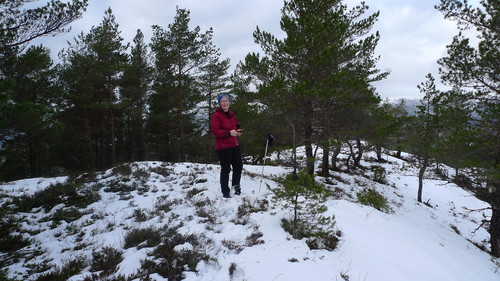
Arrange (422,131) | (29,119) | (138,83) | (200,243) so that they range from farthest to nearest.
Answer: (138,83) < (422,131) < (29,119) < (200,243)

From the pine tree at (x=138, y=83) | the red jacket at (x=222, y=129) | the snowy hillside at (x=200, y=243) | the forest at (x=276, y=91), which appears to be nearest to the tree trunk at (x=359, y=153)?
the forest at (x=276, y=91)

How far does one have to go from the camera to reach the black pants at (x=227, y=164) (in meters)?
5.23

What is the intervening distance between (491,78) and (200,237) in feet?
32.4

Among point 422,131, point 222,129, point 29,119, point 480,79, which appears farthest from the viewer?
point 422,131

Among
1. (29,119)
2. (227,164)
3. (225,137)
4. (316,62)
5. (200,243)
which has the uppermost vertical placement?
(316,62)

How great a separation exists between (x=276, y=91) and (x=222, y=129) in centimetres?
481

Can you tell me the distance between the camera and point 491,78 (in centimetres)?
730

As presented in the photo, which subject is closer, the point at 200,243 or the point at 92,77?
the point at 200,243

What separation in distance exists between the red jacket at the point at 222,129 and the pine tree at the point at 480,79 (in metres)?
7.70

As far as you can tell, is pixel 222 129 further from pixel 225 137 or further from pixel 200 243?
pixel 200 243

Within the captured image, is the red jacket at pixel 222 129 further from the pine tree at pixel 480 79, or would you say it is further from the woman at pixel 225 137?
the pine tree at pixel 480 79

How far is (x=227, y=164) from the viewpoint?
5.24 m

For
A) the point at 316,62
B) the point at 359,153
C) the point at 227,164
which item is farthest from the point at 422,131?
the point at 227,164

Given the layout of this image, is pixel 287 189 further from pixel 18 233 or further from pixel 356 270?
pixel 18 233
